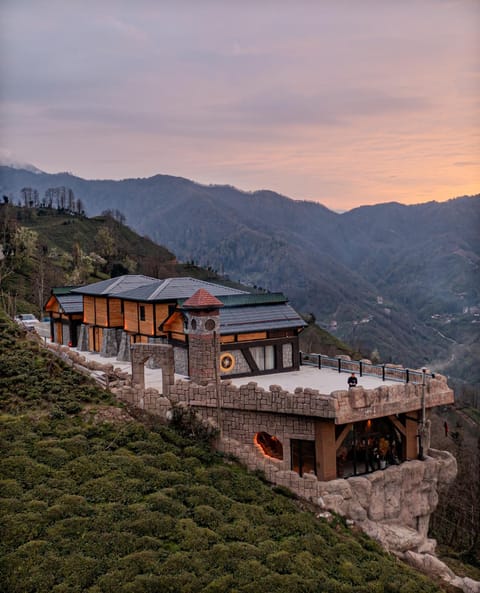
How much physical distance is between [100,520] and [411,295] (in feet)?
577

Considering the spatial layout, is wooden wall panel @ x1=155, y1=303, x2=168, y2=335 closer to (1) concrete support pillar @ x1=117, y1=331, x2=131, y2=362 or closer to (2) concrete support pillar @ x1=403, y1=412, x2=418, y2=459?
(1) concrete support pillar @ x1=117, y1=331, x2=131, y2=362

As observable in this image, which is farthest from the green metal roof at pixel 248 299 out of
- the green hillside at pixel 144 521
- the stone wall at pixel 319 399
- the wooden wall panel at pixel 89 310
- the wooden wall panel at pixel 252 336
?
the wooden wall panel at pixel 89 310

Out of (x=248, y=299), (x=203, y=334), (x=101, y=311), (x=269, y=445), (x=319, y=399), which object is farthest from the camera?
(x=101, y=311)

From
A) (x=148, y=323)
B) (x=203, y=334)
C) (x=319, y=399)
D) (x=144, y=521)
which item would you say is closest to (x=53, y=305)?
(x=148, y=323)

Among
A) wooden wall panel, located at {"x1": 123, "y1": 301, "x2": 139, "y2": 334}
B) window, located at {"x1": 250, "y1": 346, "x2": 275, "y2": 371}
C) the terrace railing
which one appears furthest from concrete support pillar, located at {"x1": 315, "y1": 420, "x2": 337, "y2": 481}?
wooden wall panel, located at {"x1": 123, "y1": 301, "x2": 139, "y2": 334}

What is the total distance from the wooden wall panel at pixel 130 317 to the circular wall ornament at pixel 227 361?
6.73 metres

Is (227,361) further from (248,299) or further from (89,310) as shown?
(89,310)

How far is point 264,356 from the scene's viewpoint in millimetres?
29594

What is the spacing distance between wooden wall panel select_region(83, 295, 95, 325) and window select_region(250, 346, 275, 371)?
39.8 ft

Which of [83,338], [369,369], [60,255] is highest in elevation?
[60,255]

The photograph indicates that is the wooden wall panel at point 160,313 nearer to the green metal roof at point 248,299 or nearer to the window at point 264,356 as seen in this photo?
the green metal roof at point 248,299

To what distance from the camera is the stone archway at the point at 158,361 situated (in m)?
24.3

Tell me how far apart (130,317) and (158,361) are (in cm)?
977

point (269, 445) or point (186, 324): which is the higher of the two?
point (186, 324)
